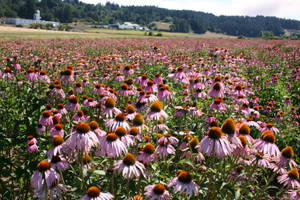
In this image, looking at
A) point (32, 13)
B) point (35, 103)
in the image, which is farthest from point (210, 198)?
point (32, 13)

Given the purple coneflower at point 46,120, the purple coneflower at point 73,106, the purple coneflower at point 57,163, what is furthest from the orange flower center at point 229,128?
the purple coneflower at point 46,120

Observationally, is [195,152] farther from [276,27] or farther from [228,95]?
[276,27]

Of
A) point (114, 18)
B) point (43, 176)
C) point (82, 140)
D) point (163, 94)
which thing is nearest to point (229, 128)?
point (82, 140)

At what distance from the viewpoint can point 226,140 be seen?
7.41 feet

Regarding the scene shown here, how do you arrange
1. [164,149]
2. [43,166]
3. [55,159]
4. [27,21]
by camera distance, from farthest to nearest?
[27,21] → [164,149] → [55,159] → [43,166]

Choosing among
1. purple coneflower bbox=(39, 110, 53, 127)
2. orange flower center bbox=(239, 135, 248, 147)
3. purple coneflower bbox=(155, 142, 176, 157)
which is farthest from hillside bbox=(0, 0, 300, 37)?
orange flower center bbox=(239, 135, 248, 147)

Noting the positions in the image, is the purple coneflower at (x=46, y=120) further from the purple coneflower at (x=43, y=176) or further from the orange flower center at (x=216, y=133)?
the orange flower center at (x=216, y=133)

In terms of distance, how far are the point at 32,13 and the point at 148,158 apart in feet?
389

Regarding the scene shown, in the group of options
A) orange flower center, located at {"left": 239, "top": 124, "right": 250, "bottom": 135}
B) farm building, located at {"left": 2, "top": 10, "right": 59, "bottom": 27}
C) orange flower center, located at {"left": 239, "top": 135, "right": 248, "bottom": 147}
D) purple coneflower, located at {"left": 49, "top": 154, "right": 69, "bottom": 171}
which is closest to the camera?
purple coneflower, located at {"left": 49, "top": 154, "right": 69, "bottom": 171}

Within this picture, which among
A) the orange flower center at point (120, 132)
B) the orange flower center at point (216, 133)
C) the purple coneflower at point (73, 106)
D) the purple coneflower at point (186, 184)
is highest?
the orange flower center at point (216, 133)

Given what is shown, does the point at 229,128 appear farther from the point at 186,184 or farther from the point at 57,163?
the point at 57,163

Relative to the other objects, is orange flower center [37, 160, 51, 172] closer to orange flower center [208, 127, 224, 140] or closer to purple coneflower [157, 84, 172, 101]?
orange flower center [208, 127, 224, 140]

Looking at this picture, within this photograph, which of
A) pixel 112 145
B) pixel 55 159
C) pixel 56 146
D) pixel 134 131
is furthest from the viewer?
pixel 134 131

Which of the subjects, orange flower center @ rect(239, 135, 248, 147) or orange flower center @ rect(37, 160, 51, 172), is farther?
orange flower center @ rect(239, 135, 248, 147)
